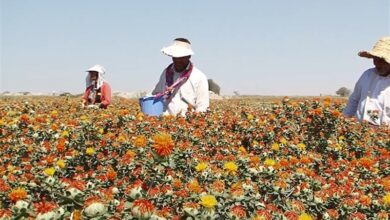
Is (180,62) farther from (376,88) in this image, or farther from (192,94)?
(376,88)

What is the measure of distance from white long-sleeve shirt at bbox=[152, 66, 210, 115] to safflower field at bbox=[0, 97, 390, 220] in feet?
3.44

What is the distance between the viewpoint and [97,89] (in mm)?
8852

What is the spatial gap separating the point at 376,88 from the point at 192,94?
7.87 ft

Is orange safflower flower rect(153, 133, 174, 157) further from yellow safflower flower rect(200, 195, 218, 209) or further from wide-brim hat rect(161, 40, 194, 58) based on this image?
wide-brim hat rect(161, 40, 194, 58)

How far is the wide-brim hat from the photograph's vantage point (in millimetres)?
6391

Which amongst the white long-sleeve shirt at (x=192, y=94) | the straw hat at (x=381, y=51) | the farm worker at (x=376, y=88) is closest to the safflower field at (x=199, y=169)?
the farm worker at (x=376, y=88)

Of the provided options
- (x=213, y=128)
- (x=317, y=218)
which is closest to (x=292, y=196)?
(x=317, y=218)

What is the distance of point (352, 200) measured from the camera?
8.46ft

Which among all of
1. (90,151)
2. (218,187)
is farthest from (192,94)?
(218,187)

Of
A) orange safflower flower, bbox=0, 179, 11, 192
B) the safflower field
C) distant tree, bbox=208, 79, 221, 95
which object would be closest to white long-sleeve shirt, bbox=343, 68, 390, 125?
the safflower field

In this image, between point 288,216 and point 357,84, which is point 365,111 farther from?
point 288,216

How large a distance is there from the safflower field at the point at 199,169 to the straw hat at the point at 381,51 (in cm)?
93

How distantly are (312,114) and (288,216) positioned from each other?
3285 mm

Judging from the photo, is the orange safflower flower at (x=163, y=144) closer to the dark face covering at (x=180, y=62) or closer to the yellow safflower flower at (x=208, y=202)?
the yellow safflower flower at (x=208, y=202)
